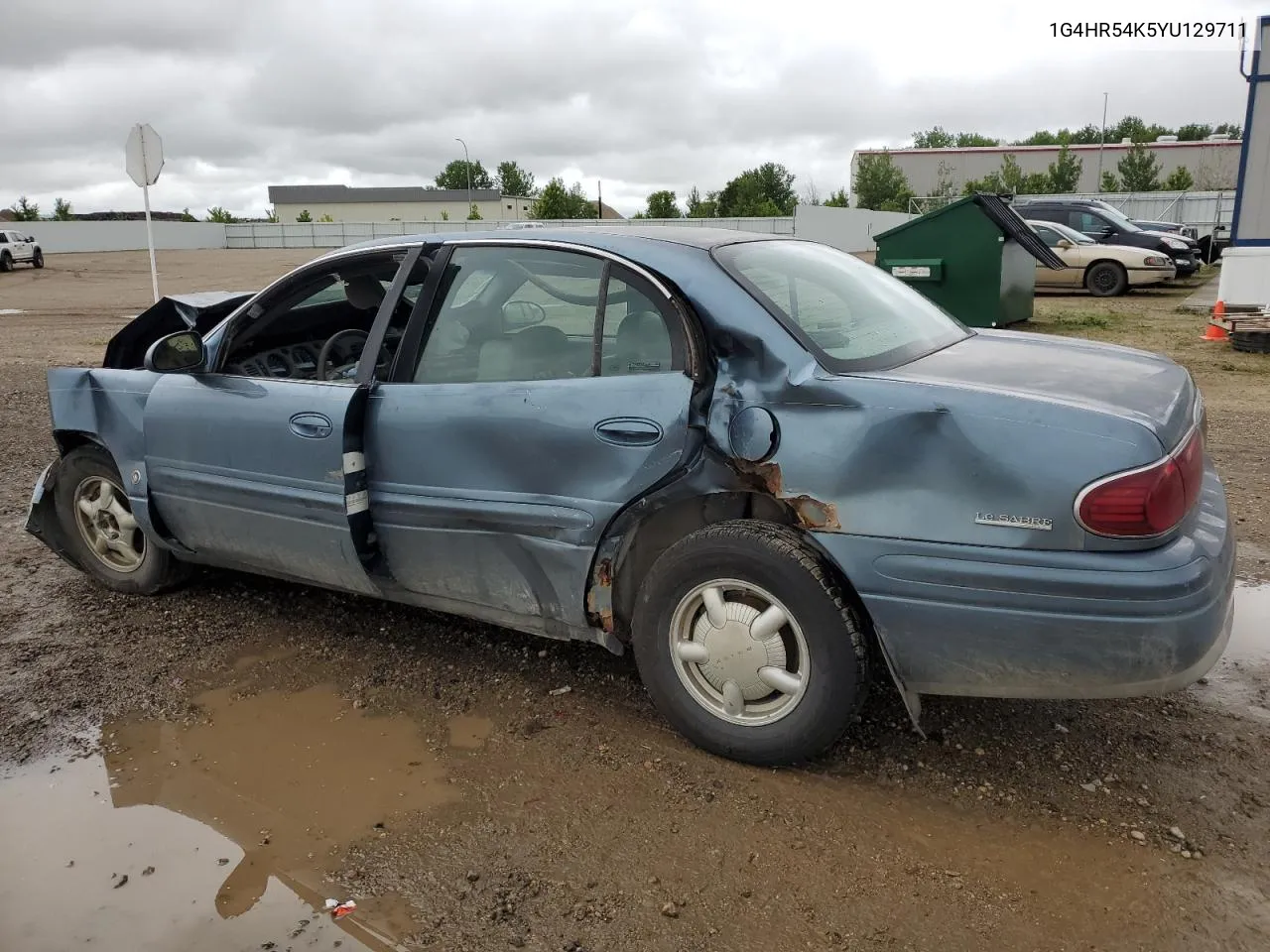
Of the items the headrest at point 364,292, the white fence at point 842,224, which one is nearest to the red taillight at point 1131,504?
the headrest at point 364,292

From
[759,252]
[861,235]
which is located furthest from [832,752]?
[861,235]

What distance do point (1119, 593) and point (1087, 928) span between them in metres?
0.81

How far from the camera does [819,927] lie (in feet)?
7.81

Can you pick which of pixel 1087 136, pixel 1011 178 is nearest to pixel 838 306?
pixel 1011 178

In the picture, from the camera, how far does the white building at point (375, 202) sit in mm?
95188

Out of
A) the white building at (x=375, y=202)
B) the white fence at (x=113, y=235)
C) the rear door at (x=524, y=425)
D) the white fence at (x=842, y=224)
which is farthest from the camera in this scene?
the white building at (x=375, y=202)

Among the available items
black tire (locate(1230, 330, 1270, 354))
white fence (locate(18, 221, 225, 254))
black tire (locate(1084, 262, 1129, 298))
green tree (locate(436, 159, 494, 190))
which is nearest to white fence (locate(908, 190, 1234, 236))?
black tire (locate(1084, 262, 1129, 298))

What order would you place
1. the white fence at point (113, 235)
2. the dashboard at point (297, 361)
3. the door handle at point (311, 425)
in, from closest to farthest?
1. the door handle at point (311, 425)
2. the dashboard at point (297, 361)
3. the white fence at point (113, 235)

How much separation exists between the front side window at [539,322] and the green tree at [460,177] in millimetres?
117921

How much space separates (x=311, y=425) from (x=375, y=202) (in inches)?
4167

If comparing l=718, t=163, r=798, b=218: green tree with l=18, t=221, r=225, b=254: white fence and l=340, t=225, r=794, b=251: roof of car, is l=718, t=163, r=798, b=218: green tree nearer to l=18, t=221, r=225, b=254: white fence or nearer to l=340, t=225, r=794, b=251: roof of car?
l=18, t=221, r=225, b=254: white fence

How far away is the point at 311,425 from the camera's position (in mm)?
3621

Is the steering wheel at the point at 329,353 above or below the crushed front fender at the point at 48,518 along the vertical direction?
above

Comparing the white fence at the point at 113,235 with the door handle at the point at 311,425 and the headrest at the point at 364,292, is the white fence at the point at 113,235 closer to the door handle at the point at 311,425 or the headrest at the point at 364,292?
the headrest at the point at 364,292
